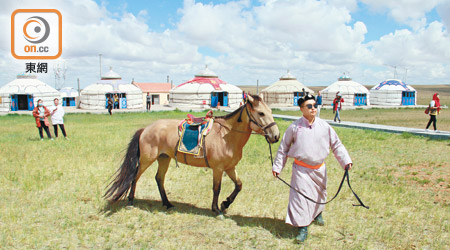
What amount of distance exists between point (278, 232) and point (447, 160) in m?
6.81

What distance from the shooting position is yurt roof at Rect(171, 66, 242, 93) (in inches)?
1454

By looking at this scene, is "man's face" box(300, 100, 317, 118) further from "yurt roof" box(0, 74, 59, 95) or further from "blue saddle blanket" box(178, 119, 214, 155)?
"yurt roof" box(0, 74, 59, 95)

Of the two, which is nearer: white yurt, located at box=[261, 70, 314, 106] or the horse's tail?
the horse's tail

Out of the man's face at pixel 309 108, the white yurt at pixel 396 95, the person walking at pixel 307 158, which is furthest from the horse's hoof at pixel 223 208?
the white yurt at pixel 396 95

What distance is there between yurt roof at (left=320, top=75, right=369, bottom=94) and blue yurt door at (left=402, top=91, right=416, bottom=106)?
4351mm

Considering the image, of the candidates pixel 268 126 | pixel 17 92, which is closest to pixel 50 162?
pixel 268 126

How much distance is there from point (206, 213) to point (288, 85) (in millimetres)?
39246

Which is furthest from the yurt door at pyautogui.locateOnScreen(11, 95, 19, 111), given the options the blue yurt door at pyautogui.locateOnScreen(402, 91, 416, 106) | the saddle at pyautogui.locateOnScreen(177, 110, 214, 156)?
the blue yurt door at pyautogui.locateOnScreen(402, 91, 416, 106)

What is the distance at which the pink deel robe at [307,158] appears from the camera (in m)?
4.22

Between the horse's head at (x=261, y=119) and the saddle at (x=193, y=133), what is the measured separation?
0.76m

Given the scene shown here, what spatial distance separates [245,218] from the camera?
16.4 feet

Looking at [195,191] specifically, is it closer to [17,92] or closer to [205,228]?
[205,228]

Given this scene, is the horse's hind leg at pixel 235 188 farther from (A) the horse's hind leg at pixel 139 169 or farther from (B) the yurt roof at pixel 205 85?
(B) the yurt roof at pixel 205 85

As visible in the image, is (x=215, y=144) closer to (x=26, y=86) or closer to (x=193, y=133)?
(x=193, y=133)
